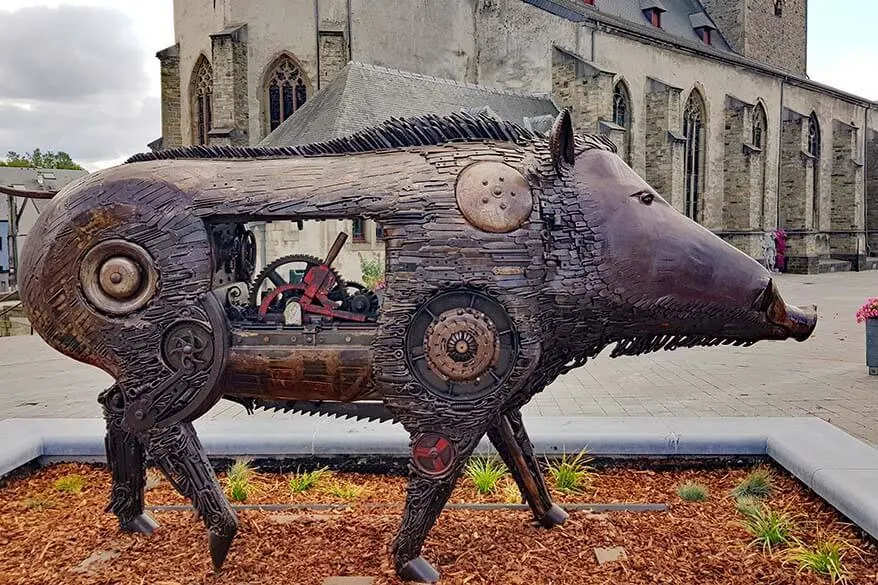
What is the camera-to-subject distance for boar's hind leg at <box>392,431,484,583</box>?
2.82m

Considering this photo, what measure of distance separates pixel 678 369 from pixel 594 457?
212 inches

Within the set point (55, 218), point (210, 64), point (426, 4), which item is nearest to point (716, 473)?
point (55, 218)

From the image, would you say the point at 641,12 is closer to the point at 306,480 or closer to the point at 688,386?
the point at 688,386

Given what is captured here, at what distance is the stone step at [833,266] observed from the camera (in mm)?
32753

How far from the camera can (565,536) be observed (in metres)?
3.47

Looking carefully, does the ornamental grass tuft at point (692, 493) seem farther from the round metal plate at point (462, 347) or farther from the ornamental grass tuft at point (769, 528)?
the round metal plate at point (462, 347)

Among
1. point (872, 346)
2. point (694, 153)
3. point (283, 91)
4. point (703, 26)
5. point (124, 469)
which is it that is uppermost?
point (703, 26)

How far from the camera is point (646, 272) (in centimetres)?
281

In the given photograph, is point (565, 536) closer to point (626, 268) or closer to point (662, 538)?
point (662, 538)

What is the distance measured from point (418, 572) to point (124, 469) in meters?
1.38

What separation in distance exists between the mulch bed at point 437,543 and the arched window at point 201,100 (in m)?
19.7

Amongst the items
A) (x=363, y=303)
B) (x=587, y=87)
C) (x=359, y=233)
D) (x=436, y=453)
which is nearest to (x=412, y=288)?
(x=363, y=303)

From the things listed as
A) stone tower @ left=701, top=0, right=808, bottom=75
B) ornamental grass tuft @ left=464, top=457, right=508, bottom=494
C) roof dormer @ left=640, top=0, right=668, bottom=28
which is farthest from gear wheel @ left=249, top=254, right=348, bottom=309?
stone tower @ left=701, top=0, right=808, bottom=75

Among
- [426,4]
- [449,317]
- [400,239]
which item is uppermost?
[426,4]
